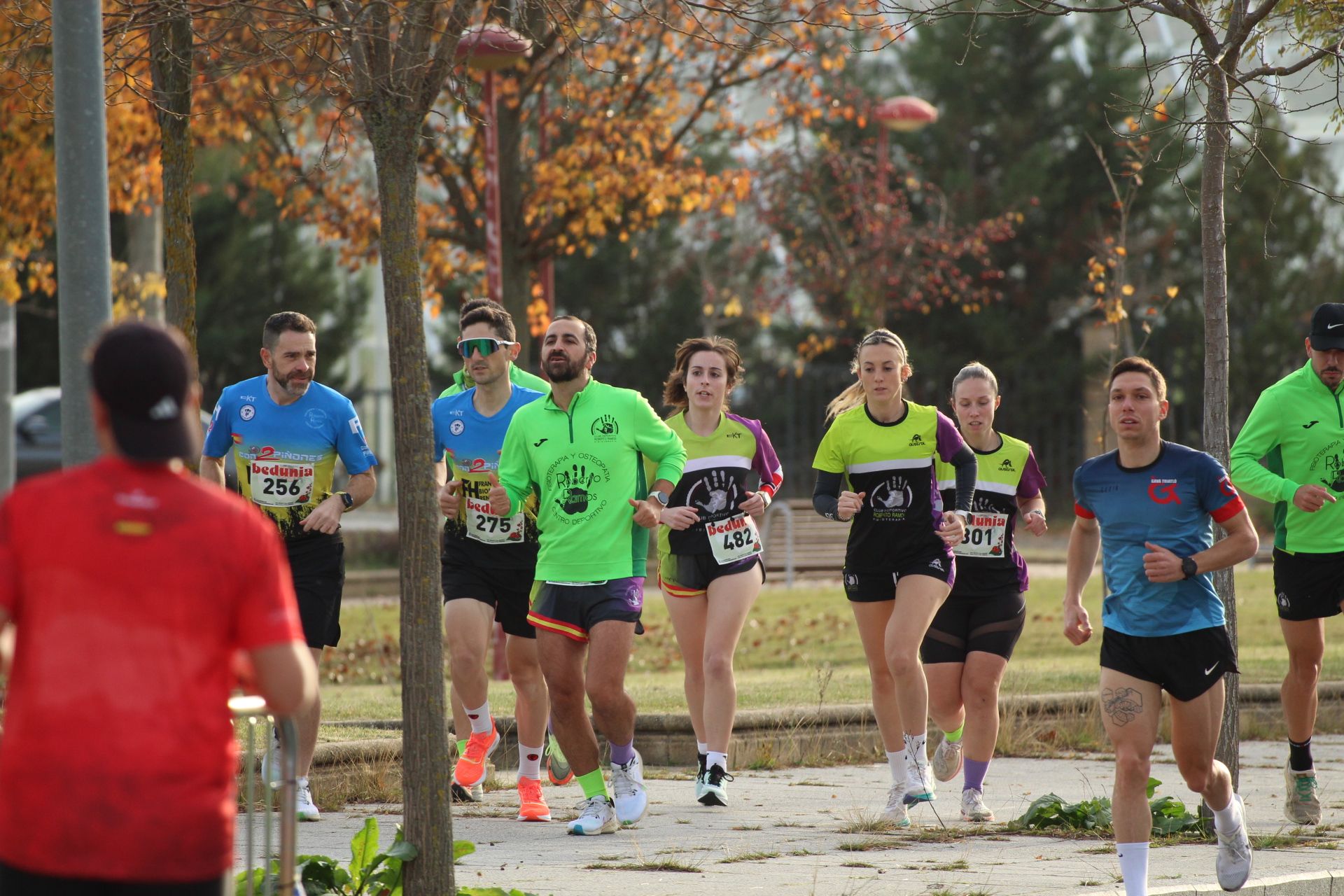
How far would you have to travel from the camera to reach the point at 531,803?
7.99m

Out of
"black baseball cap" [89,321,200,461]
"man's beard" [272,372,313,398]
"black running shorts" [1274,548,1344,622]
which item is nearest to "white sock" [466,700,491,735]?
"man's beard" [272,372,313,398]

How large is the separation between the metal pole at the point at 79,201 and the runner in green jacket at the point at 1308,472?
5549 mm

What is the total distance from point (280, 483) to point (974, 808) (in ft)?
11.4

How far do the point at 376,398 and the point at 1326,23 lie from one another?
20.3m

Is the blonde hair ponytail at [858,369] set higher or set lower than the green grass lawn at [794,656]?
higher

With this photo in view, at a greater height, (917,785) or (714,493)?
(714,493)

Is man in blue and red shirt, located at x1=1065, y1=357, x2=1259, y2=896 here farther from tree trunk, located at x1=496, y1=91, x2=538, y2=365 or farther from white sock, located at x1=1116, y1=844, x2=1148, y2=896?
tree trunk, located at x1=496, y1=91, x2=538, y2=365

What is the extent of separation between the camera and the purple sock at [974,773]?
8203mm

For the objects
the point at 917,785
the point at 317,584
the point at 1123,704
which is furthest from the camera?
the point at 917,785

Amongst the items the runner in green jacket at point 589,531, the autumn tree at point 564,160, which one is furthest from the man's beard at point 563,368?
the autumn tree at point 564,160

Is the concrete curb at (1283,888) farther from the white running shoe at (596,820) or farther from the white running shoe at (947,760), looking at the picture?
the white running shoe at (947,760)

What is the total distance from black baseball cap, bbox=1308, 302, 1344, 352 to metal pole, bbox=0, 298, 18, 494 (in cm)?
1375

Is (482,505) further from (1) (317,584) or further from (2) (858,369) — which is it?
(2) (858,369)

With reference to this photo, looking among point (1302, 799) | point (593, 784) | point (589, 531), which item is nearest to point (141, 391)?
point (589, 531)
